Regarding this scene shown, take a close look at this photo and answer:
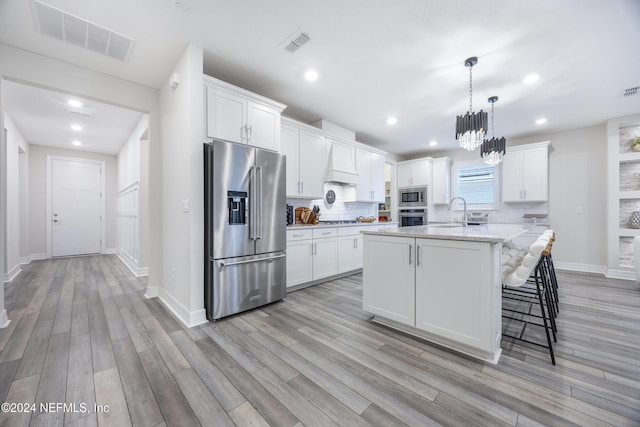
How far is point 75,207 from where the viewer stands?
645cm

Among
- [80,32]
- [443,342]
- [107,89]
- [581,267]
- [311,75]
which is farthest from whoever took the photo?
[581,267]

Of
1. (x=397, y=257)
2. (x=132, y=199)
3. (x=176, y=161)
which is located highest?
(x=176, y=161)

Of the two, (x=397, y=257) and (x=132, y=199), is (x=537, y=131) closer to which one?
(x=397, y=257)

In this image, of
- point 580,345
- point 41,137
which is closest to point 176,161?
point 580,345

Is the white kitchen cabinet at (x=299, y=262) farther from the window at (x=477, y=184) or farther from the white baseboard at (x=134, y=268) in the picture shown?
the window at (x=477, y=184)

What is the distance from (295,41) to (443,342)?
303cm

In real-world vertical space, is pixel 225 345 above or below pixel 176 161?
below

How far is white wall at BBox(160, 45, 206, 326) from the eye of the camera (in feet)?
8.29

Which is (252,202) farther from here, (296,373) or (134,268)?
(134,268)

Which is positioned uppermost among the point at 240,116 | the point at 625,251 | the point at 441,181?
the point at 240,116

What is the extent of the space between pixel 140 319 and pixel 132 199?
316 centimetres

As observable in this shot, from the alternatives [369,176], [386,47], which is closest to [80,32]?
[386,47]

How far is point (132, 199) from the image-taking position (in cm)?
489

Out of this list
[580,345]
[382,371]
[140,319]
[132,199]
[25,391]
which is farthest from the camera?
[132,199]
